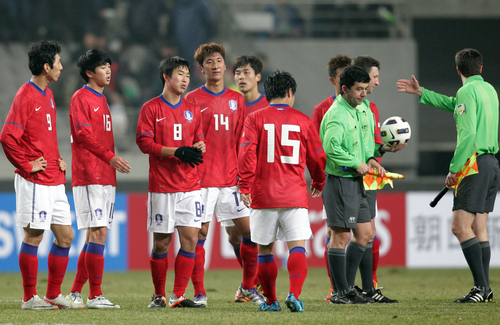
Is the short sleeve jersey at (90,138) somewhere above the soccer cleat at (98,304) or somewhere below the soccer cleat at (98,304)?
above

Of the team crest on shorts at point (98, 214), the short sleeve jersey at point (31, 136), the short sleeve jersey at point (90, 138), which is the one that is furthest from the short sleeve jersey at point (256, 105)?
the short sleeve jersey at point (31, 136)

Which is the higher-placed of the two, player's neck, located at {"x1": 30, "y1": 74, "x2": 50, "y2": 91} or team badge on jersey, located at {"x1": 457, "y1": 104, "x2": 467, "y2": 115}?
player's neck, located at {"x1": 30, "y1": 74, "x2": 50, "y2": 91}

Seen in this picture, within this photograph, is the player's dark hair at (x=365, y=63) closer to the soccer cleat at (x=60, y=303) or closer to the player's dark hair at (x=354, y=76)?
the player's dark hair at (x=354, y=76)

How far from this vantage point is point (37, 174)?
5438 mm

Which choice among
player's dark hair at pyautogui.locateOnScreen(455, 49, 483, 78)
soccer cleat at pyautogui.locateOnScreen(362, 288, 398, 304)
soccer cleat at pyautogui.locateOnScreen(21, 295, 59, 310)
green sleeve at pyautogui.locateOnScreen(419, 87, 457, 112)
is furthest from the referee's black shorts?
soccer cleat at pyautogui.locateOnScreen(21, 295, 59, 310)

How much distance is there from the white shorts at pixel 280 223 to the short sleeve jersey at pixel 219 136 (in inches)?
42.8

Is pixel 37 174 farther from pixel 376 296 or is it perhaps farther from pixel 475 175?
pixel 475 175

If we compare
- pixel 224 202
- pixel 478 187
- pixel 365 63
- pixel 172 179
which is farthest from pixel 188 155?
pixel 478 187

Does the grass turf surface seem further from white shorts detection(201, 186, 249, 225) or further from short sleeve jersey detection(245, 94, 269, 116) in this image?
short sleeve jersey detection(245, 94, 269, 116)

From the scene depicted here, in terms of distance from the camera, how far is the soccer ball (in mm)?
6391

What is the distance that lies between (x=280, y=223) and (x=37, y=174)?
2.07 meters

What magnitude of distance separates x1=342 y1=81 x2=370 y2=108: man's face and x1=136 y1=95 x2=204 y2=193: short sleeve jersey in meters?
1.37

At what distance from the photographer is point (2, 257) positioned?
32.8 ft

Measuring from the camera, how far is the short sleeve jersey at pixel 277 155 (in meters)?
5.21
